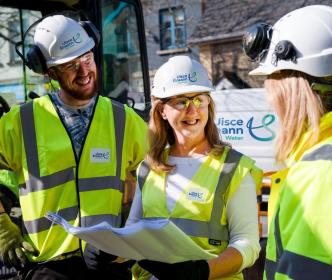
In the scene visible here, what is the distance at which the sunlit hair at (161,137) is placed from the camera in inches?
87.7

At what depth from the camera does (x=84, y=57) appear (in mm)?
2648

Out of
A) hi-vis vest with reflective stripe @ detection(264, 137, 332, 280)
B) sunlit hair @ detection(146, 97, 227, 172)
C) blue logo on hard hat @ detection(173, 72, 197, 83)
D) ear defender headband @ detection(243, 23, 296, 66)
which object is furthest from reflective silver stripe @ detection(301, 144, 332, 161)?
blue logo on hard hat @ detection(173, 72, 197, 83)

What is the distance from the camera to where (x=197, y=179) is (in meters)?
2.10

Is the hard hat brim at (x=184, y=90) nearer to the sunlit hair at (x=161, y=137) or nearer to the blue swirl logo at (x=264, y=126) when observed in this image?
the sunlit hair at (x=161, y=137)

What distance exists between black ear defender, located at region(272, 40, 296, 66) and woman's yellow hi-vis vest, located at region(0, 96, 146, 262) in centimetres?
117

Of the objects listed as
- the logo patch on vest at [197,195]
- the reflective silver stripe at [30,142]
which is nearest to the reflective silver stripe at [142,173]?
the logo patch on vest at [197,195]

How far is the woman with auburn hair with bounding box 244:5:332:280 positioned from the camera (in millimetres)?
1298

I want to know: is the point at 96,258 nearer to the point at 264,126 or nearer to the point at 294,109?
the point at 294,109

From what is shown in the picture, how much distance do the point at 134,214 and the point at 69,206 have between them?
1.30 feet

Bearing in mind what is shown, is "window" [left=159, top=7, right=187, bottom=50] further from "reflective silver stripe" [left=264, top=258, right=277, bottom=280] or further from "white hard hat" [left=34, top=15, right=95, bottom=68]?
"reflective silver stripe" [left=264, top=258, right=277, bottom=280]

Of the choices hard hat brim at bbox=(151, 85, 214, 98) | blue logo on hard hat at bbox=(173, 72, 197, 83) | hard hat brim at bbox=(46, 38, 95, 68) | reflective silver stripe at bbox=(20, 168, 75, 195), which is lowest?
reflective silver stripe at bbox=(20, 168, 75, 195)

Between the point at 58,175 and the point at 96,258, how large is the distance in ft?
1.44

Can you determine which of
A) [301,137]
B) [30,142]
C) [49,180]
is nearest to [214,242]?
[301,137]

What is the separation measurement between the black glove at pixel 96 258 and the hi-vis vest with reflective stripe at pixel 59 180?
12cm
